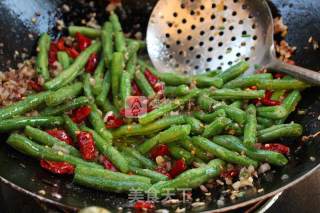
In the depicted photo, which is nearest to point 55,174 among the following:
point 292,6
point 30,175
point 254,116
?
point 30,175

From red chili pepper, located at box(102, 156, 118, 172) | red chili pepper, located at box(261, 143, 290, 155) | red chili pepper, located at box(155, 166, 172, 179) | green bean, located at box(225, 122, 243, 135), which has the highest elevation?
green bean, located at box(225, 122, 243, 135)

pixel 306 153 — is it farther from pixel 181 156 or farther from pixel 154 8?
pixel 154 8

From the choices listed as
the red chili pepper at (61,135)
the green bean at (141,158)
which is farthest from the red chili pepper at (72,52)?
the green bean at (141,158)

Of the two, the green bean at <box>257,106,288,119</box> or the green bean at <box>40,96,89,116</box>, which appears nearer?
the green bean at <box>257,106,288,119</box>

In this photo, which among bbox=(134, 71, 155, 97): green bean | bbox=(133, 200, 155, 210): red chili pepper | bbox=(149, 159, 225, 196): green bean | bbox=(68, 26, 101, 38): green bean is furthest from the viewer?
bbox=(68, 26, 101, 38): green bean

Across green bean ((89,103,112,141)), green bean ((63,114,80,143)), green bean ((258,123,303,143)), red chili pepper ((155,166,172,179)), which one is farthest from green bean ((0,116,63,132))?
green bean ((258,123,303,143))

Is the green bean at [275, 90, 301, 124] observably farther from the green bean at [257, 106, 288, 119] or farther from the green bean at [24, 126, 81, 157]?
the green bean at [24, 126, 81, 157]

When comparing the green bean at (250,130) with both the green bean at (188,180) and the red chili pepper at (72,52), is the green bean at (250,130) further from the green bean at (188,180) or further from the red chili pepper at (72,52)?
the red chili pepper at (72,52)
